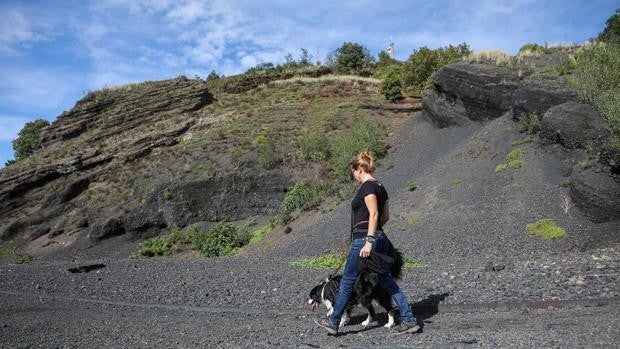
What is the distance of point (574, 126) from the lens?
13797 millimetres

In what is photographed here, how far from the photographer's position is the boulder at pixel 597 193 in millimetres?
10945

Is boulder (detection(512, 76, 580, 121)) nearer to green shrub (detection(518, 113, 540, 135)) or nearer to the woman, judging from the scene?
green shrub (detection(518, 113, 540, 135))

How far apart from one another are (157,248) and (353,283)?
16.6 metres

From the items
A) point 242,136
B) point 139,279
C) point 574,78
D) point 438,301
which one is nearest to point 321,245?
point 139,279

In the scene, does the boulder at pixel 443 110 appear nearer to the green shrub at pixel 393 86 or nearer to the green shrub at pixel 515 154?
the green shrub at pixel 393 86

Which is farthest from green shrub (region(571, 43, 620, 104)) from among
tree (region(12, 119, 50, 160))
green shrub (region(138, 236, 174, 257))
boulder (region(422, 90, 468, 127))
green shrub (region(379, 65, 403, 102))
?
tree (region(12, 119, 50, 160))

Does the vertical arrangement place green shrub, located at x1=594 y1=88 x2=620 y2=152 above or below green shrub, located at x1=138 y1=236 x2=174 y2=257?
Answer: above

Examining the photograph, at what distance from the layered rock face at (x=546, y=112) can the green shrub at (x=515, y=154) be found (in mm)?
797

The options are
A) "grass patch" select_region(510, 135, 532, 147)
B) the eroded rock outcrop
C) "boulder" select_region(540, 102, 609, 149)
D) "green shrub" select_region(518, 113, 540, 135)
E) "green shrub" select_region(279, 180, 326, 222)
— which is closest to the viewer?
"boulder" select_region(540, 102, 609, 149)

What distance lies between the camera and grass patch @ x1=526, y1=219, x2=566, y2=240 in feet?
36.2

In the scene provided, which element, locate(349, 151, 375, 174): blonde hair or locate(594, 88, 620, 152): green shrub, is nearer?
locate(349, 151, 375, 174): blonde hair

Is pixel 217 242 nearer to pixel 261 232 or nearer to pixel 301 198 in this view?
pixel 261 232

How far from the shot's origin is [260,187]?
2289 centimetres

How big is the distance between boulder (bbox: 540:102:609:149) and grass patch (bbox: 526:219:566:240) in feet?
9.07
